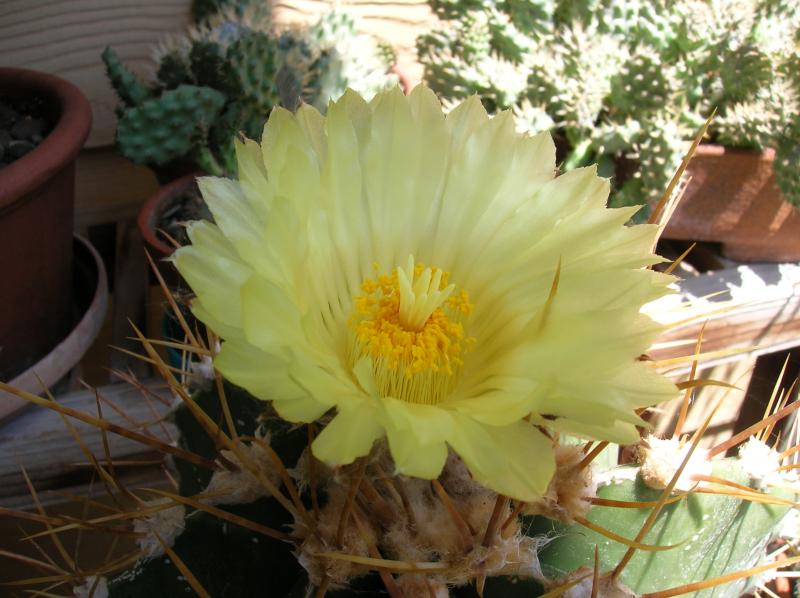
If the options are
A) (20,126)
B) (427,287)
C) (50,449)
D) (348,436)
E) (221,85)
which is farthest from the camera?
(221,85)

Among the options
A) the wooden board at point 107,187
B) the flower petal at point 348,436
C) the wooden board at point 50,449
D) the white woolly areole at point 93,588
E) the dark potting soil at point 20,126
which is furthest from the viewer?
the wooden board at point 107,187

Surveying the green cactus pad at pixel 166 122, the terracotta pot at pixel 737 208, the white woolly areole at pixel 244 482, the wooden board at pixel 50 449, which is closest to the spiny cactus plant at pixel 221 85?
the green cactus pad at pixel 166 122

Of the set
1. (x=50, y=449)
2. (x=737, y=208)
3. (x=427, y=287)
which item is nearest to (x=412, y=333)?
(x=427, y=287)

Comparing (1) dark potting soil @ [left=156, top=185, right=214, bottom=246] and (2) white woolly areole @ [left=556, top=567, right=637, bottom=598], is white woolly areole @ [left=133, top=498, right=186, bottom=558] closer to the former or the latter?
(2) white woolly areole @ [left=556, top=567, right=637, bottom=598]

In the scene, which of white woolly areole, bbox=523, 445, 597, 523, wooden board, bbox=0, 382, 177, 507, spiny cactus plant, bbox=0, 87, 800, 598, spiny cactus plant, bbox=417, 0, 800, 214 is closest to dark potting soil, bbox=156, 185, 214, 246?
wooden board, bbox=0, 382, 177, 507

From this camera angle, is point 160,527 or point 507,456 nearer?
point 507,456

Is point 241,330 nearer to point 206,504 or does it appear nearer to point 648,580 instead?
point 206,504

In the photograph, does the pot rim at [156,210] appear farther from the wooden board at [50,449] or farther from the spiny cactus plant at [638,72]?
the spiny cactus plant at [638,72]

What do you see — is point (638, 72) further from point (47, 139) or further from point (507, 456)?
point (507, 456)
